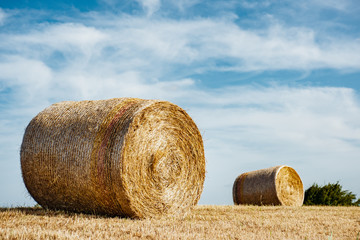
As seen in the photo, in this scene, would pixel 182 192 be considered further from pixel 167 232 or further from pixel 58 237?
pixel 58 237

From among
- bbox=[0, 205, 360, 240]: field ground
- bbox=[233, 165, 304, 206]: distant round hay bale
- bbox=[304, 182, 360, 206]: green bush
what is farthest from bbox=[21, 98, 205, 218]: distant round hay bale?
bbox=[304, 182, 360, 206]: green bush

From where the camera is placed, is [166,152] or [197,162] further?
[197,162]

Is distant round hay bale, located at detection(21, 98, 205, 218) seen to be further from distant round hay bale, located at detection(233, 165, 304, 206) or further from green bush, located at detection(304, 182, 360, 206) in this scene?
green bush, located at detection(304, 182, 360, 206)

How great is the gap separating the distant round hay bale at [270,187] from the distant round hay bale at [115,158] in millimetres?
5326

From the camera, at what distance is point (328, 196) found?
14812 millimetres

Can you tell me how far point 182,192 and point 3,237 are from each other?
3801 millimetres

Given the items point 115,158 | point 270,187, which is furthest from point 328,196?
point 115,158

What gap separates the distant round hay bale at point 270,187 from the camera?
40.6 ft

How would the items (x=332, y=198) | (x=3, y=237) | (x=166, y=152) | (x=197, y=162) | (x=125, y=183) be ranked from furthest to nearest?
(x=332, y=198), (x=197, y=162), (x=166, y=152), (x=125, y=183), (x=3, y=237)

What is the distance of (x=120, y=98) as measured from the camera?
7148 mm

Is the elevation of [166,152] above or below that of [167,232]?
above

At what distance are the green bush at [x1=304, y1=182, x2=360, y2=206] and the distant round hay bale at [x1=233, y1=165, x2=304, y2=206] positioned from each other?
1784 mm

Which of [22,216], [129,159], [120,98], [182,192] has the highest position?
[120,98]

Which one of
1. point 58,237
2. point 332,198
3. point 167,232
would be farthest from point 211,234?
point 332,198
